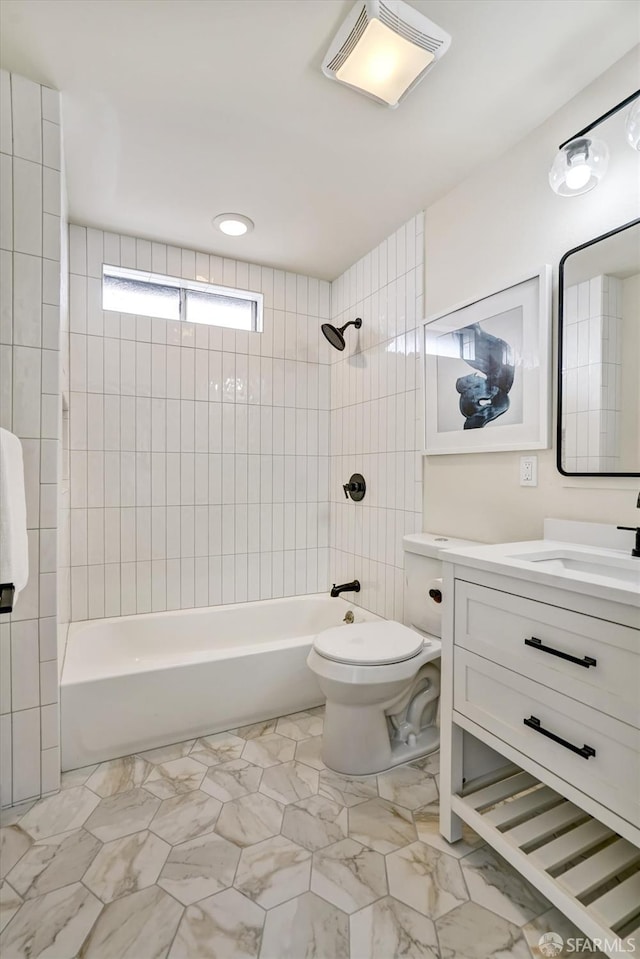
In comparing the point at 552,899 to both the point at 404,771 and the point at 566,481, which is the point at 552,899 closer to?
the point at 404,771

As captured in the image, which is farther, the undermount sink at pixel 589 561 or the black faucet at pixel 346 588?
the black faucet at pixel 346 588

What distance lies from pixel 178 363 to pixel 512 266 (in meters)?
1.73

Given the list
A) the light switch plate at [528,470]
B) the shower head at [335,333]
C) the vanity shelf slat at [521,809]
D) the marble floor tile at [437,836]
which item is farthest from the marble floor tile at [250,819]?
the shower head at [335,333]

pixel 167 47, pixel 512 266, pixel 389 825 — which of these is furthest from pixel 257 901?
pixel 167 47

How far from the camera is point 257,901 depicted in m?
1.15

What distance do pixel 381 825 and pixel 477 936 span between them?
0.40 metres

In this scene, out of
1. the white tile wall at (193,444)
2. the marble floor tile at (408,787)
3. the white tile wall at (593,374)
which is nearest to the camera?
the white tile wall at (593,374)

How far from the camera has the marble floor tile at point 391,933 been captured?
1021 millimetres

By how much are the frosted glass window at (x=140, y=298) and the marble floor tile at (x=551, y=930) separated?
2771 mm

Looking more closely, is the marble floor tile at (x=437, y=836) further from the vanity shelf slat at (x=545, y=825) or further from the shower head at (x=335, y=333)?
the shower head at (x=335, y=333)

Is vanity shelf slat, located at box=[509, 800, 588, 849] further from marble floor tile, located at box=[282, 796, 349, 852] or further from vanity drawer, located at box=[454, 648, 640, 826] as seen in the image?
marble floor tile, located at box=[282, 796, 349, 852]

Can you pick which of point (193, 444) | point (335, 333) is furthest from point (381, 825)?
point (335, 333)

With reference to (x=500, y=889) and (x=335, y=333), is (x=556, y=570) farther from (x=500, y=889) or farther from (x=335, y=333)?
(x=335, y=333)

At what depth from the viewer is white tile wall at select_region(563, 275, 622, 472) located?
1.33 meters
